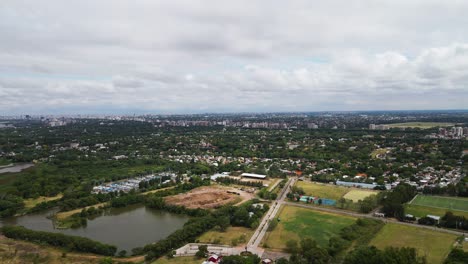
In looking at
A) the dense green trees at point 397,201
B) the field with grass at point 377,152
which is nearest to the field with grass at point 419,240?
the dense green trees at point 397,201

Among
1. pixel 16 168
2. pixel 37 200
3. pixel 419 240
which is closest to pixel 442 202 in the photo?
pixel 419 240

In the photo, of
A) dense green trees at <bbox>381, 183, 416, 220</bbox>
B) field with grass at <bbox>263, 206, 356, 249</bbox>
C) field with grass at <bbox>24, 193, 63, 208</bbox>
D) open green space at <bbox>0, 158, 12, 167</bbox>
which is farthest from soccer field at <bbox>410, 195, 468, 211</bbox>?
open green space at <bbox>0, 158, 12, 167</bbox>

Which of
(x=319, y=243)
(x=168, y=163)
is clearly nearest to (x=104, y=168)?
(x=168, y=163)

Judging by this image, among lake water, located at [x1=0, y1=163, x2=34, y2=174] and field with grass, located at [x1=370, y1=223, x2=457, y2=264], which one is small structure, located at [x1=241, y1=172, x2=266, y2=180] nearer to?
field with grass, located at [x1=370, y1=223, x2=457, y2=264]

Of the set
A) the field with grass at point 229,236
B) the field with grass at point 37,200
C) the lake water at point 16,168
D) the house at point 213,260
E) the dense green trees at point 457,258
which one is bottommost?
the field with grass at point 37,200

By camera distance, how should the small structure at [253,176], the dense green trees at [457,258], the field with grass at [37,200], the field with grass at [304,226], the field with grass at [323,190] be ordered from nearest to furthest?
the dense green trees at [457,258] → the field with grass at [304,226] → the field with grass at [37,200] → the field with grass at [323,190] → the small structure at [253,176]

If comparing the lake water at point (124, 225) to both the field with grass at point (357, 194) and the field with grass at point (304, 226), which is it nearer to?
the field with grass at point (304, 226)

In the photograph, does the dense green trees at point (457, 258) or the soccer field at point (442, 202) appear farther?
the soccer field at point (442, 202)

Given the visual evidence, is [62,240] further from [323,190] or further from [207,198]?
[323,190]
